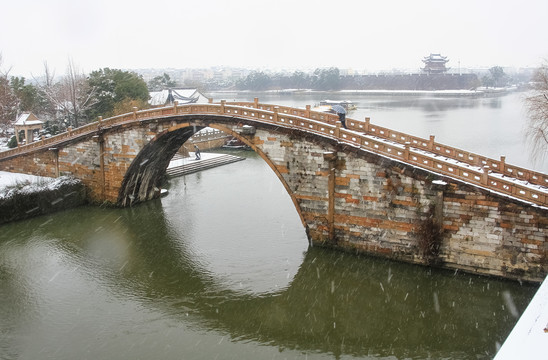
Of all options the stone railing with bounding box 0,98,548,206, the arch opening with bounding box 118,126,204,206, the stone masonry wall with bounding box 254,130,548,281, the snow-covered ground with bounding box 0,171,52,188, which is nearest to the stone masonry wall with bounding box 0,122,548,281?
the stone masonry wall with bounding box 254,130,548,281

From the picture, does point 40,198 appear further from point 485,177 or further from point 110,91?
point 485,177

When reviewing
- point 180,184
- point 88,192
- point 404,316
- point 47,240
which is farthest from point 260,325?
point 180,184

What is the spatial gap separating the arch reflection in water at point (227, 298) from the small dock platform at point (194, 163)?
1018cm

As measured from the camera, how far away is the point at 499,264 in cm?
1396

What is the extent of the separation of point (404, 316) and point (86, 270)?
1086 cm

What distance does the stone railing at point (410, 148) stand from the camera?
13766mm

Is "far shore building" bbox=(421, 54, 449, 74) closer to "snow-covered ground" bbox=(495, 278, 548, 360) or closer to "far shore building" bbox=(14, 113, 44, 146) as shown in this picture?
"far shore building" bbox=(14, 113, 44, 146)

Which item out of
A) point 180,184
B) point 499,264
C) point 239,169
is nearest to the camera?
point 499,264

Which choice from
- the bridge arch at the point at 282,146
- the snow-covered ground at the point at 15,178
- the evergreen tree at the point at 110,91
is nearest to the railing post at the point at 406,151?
the bridge arch at the point at 282,146

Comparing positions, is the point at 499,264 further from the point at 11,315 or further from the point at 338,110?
the point at 11,315

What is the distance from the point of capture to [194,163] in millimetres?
32219

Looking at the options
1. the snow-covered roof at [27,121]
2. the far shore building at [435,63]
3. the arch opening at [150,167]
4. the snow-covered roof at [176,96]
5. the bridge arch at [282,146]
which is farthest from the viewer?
the far shore building at [435,63]

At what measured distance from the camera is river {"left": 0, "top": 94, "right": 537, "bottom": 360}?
11.8 m

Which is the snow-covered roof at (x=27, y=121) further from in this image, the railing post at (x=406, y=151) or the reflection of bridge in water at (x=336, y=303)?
the railing post at (x=406, y=151)
